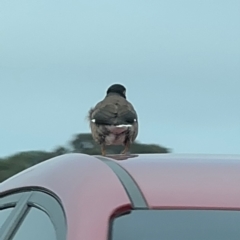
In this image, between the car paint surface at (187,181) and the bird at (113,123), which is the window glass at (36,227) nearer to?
the car paint surface at (187,181)

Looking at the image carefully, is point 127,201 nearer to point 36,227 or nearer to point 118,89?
point 36,227

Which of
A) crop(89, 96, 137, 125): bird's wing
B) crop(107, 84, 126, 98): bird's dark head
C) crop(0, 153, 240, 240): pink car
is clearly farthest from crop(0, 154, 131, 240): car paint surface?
crop(107, 84, 126, 98): bird's dark head

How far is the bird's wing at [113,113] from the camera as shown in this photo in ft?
34.3

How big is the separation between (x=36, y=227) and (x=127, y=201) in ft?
1.24

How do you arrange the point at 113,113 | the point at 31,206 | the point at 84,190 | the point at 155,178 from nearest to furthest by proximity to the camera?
the point at 84,190, the point at 155,178, the point at 31,206, the point at 113,113

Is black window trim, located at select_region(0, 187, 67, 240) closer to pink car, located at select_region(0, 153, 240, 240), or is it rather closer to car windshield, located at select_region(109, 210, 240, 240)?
pink car, located at select_region(0, 153, 240, 240)

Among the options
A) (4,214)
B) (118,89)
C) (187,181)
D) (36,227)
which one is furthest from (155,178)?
(118,89)

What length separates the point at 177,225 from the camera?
8.23 feet

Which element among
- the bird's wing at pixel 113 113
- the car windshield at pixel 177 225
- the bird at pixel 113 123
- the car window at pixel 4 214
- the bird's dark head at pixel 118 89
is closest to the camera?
the car windshield at pixel 177 225

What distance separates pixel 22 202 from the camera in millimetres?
3064

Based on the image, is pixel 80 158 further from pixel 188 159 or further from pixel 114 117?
Result: pixel 114 117

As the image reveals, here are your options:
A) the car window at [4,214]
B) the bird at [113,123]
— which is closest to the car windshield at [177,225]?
the car window at [4,214]

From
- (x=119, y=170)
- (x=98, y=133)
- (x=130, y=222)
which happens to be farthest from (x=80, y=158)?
(x=98, y=133)

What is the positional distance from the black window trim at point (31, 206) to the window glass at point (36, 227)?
0.05 feet
